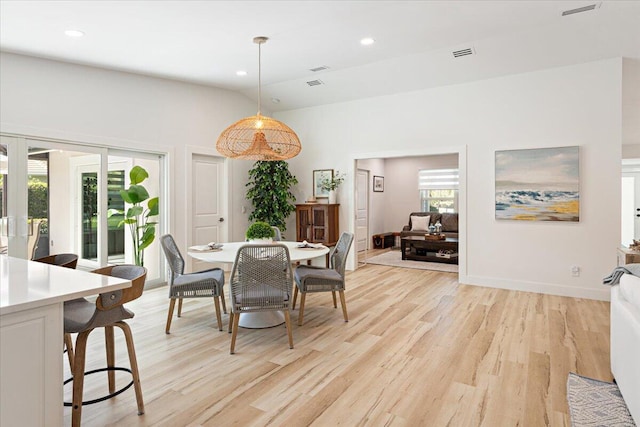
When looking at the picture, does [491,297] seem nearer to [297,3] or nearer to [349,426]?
[349,426]

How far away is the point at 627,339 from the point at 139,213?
4972mm

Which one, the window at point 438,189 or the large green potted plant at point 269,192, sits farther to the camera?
the window at point 438,189

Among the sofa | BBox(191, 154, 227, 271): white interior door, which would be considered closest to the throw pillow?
the sofa

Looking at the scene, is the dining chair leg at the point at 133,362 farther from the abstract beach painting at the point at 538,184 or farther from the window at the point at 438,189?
the window at the point at 438,189

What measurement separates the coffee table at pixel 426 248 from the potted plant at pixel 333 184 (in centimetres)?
199

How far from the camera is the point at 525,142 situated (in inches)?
194

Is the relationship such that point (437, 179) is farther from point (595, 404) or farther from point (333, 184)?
point (595, 404)

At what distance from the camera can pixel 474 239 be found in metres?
5.36

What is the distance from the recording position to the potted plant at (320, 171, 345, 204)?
21.3 ft

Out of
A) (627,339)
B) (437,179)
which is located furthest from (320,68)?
(437,179)

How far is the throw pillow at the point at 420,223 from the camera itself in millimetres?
8555

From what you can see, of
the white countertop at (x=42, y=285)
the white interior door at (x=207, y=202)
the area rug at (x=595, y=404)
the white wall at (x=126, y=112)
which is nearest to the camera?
the white countertop at (x=42, y=285)

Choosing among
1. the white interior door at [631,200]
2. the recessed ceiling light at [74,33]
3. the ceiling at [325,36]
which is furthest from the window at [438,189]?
the recessed ceiling light at [74,33]

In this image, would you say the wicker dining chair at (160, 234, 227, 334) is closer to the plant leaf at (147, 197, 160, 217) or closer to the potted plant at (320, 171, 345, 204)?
the plant leaf at (147, 197, 160, 217)
